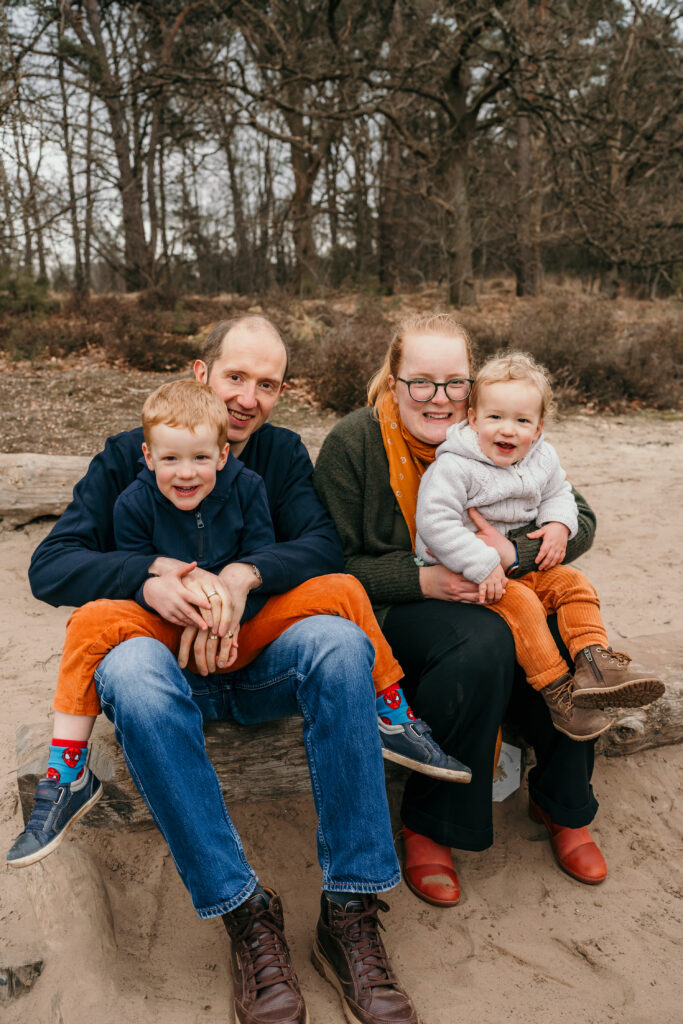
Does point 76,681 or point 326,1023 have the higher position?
point 76,681

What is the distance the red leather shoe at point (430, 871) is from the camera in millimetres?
2283

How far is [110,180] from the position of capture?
1498 cm

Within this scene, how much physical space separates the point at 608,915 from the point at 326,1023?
36.5 inches

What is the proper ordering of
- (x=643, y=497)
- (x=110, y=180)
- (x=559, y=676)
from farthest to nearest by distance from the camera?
1. (x=110, y=180)
2. (x=643, y=497)
3. (x=559, y=676)

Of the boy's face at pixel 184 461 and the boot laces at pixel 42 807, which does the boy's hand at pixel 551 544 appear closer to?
the boy's face at pixel 184 461

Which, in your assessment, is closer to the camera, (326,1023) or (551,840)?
(326,1023)

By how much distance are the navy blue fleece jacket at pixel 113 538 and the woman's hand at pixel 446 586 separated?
0.29 m

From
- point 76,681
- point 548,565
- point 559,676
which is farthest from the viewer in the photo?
point 548,565

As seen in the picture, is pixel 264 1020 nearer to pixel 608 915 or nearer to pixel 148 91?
pixel 608 915

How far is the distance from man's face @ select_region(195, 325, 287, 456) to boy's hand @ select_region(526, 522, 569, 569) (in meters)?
0.98

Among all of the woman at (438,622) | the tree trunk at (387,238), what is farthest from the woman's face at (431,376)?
the tree trunk at (387,238)

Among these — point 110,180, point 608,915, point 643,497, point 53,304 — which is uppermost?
point 110,180

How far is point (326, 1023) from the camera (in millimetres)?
1871

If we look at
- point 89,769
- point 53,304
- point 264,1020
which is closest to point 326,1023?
point 264,1020
